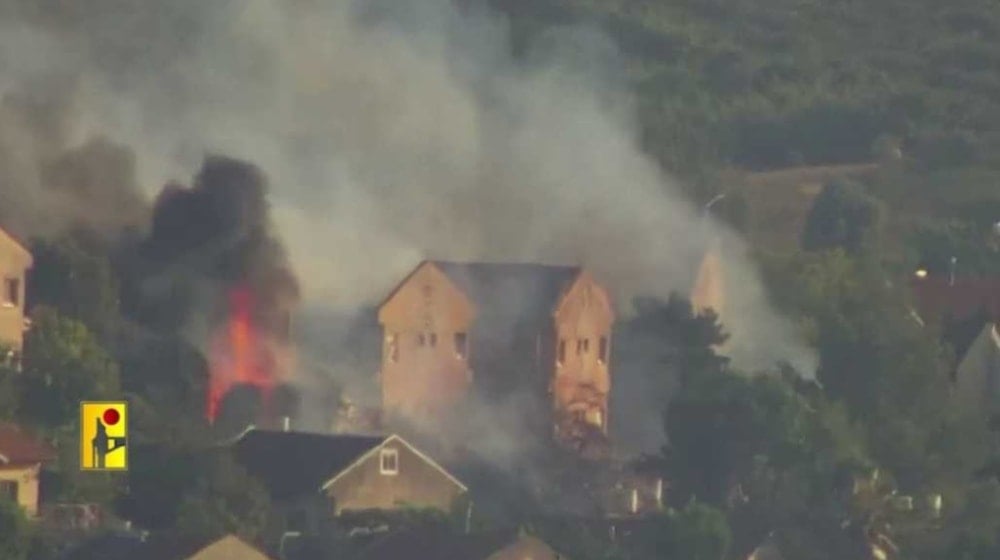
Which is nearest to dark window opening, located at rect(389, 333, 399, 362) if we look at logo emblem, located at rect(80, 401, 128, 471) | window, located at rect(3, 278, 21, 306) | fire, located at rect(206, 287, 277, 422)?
fire, located at rect(206, 287, 277, 422)

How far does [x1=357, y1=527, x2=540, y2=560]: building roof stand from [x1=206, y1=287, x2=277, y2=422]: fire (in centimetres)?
1098

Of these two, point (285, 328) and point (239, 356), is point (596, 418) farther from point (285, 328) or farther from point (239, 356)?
point (239, 356)

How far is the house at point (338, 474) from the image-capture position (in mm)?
63375

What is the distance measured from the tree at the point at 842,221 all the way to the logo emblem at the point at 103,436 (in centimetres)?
7532

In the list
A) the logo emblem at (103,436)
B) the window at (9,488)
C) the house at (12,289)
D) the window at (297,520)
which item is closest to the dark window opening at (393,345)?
the house at (12,289)

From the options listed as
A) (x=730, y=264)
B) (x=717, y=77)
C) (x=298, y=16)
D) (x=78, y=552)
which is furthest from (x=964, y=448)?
(x=717, y=77)

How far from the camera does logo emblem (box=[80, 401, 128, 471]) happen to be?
33.2 m

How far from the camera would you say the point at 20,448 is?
61.4m

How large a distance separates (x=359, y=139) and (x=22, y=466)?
121 feet

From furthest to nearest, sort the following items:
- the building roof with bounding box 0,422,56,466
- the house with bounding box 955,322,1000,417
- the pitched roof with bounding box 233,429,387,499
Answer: the house with bounding box 955,322,1000,417 < the pitched roof with bounding box 233,429,387,499 < the building roof with bounding box 0,422,56,466

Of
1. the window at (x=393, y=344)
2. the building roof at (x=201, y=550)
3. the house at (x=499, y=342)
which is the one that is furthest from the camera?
the window at (x=393, y=344)

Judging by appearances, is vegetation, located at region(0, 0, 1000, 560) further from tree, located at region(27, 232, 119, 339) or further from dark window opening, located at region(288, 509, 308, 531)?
dark window opening, located at region(288, 509, 308, 531)

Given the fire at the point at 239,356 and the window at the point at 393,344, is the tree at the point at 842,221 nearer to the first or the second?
the window at the point at 393,344

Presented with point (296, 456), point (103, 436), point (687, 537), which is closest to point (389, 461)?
point (296, 456)
